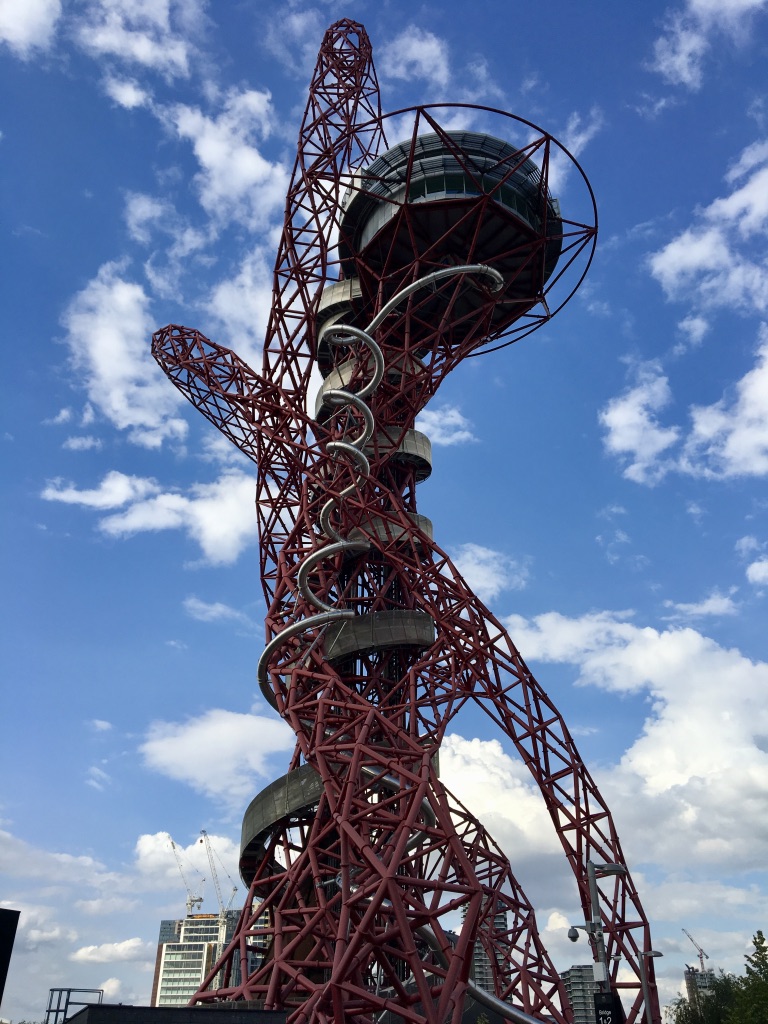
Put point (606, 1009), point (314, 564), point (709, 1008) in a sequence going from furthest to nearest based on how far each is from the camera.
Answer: point (709, 1008)
point (314, 564)
point (606, 1009)

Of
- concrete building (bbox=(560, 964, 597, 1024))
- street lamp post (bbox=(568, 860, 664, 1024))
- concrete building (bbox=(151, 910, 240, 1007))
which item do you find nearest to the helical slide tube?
street lamp post (bbox=(568, 860, 664, 1024))

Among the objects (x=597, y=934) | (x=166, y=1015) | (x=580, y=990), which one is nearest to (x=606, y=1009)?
(x=597, y=934)

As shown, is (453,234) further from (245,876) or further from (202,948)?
(202,948)

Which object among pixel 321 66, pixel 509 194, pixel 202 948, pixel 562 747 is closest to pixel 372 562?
pixel 562 747

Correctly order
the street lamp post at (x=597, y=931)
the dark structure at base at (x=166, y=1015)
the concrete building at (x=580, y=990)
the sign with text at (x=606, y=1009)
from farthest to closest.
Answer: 1. the concrete building at (x=580, y=990)
2. the dark structure at base at (x=166, y=1015)
3. the street lamp post at (x=597, y=931)
4. the sign with text at (x=606, y=1009)

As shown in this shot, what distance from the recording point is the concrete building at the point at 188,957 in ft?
550

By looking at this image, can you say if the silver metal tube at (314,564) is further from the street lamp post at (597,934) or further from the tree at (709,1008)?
the tree at (709,1008)

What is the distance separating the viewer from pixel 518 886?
121 ft

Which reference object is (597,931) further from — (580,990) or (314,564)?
(580,990)

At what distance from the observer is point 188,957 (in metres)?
171

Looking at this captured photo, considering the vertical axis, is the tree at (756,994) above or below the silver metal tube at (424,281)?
below

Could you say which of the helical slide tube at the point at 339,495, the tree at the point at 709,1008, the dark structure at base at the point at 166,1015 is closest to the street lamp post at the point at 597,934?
the dark structure at base at the point at 166,1015

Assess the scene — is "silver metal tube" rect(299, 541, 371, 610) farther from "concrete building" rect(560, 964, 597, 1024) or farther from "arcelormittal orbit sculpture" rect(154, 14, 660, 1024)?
"concrete building" rect(560, 964, 597, 1024)

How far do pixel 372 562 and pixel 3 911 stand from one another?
108 feet
